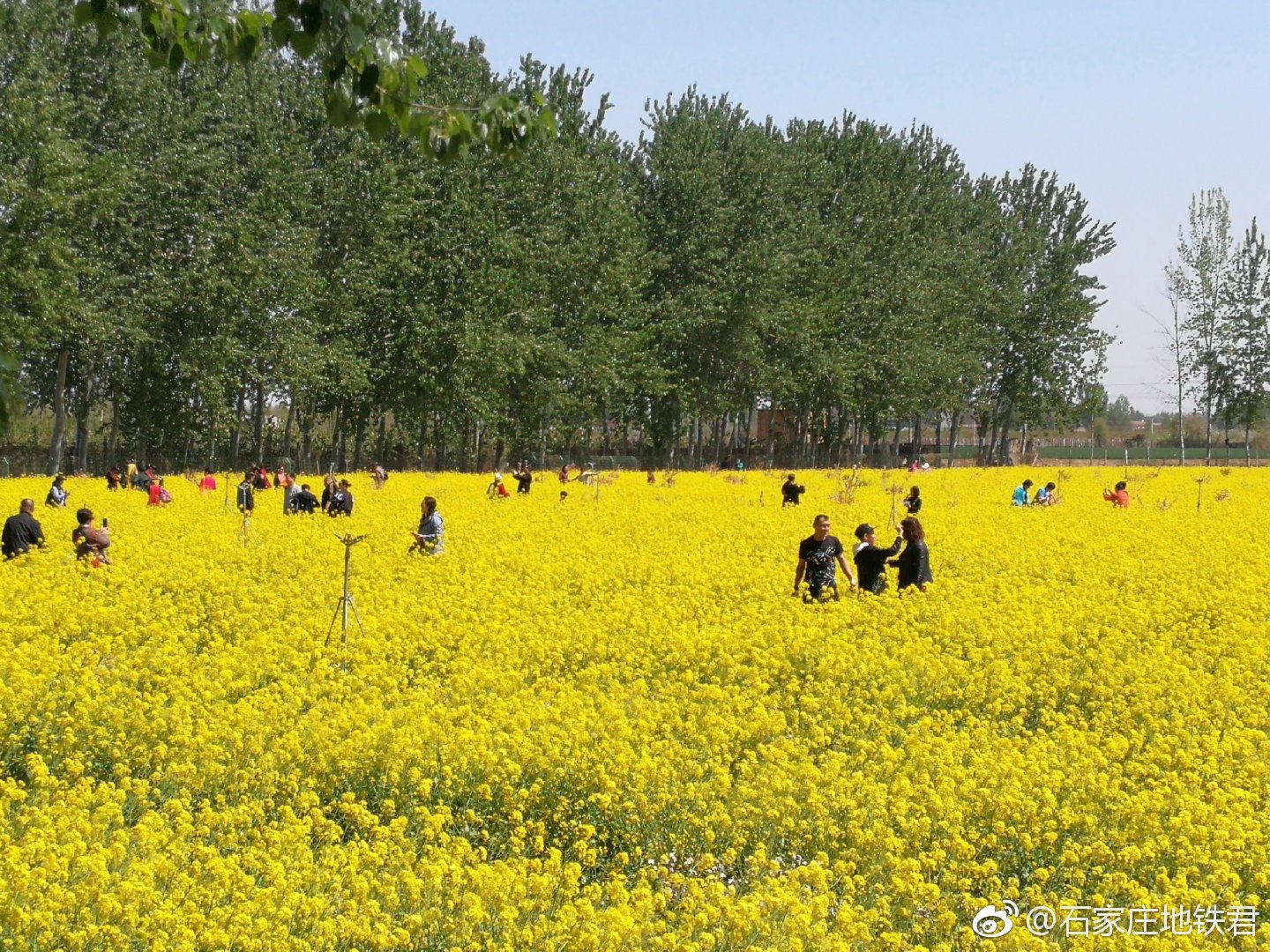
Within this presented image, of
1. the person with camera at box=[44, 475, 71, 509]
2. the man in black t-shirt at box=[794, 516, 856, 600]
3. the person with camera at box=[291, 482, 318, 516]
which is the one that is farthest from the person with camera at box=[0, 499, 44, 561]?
the man in black t-shirt at box=[794, 516, 856, 600]

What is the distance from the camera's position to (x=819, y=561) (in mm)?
13211

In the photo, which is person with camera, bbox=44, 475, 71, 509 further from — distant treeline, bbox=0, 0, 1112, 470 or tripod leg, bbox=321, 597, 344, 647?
tripod leg, bbox=321, 597, 344, 647

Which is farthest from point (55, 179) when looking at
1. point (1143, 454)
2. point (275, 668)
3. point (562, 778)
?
point (1143, 454)

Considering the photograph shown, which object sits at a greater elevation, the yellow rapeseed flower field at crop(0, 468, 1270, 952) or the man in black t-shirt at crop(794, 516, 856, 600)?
the man in black t-shirt at crop(794, 516, 856, 600)

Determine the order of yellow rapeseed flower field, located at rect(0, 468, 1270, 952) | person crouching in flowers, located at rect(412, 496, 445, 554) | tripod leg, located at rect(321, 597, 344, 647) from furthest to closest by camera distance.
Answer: person crouching in flowers, located at rect(412, 496, 445, 554) → tripod leg, located at rect(321, 597, 344, 647) → yellow rapeseed flower field, located at rect(0, 468, 1270, 952)

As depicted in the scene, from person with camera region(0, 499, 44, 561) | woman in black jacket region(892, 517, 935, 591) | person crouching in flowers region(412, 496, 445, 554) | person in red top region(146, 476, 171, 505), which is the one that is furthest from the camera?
person in red top region(146, 476, 171, 505)

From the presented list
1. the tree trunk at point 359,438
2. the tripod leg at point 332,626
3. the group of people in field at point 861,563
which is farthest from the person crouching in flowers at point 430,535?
the tree trunk at point 359,438

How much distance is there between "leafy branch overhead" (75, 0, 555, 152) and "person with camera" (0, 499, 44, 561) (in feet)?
40.3

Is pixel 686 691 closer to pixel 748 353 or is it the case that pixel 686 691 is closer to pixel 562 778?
pixel 562 778

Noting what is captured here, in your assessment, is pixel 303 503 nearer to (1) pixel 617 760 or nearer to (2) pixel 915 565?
(2) pixel 915 565

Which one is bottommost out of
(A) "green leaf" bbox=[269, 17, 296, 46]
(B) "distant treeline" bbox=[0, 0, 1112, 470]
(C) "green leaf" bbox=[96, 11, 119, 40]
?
(A) "green leaf" bbox=[269, 17, 296, 46]

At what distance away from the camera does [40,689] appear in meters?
9.27

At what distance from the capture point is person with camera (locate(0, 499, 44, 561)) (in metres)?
15.0

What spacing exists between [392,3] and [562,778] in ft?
136
